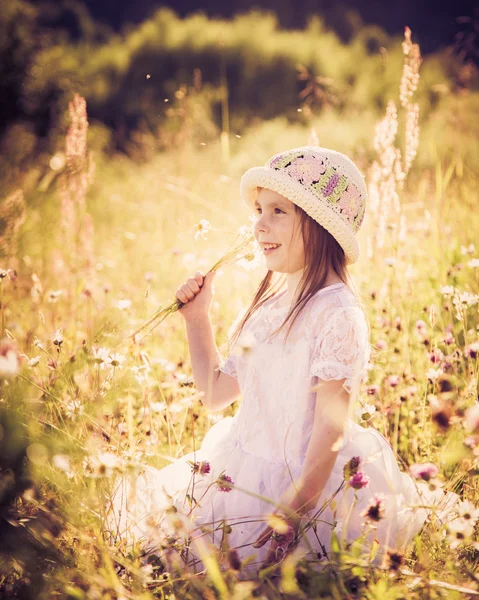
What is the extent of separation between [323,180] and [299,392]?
26.3 inches

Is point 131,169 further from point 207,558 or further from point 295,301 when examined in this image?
point 207,558

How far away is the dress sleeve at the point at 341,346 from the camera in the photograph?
5.40ft

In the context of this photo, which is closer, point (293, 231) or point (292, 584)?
point (292, 584)

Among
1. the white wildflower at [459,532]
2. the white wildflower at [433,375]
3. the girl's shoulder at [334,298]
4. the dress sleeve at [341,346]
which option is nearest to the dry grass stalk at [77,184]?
the girl's shoulder at [334,298]

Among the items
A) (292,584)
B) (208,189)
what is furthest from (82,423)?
(208,189)

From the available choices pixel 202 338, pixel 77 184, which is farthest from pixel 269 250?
pixel 77 184

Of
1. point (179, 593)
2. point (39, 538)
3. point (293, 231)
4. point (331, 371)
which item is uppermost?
point (293, 231)

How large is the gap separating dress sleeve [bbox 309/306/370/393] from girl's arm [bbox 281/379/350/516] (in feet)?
0.12

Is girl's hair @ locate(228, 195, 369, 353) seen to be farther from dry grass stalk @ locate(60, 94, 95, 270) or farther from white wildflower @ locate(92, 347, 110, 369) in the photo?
dry grass stalk @ locate(60, 94, 95, 270)

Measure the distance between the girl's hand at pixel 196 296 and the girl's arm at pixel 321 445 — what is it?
1.90 feet

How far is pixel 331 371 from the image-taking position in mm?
1644

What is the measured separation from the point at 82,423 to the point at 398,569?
0.93m

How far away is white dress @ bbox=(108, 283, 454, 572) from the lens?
1.66 m

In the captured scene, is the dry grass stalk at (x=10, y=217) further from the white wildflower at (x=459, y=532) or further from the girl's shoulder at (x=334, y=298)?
the white wildflower at (x=459, y=532)
